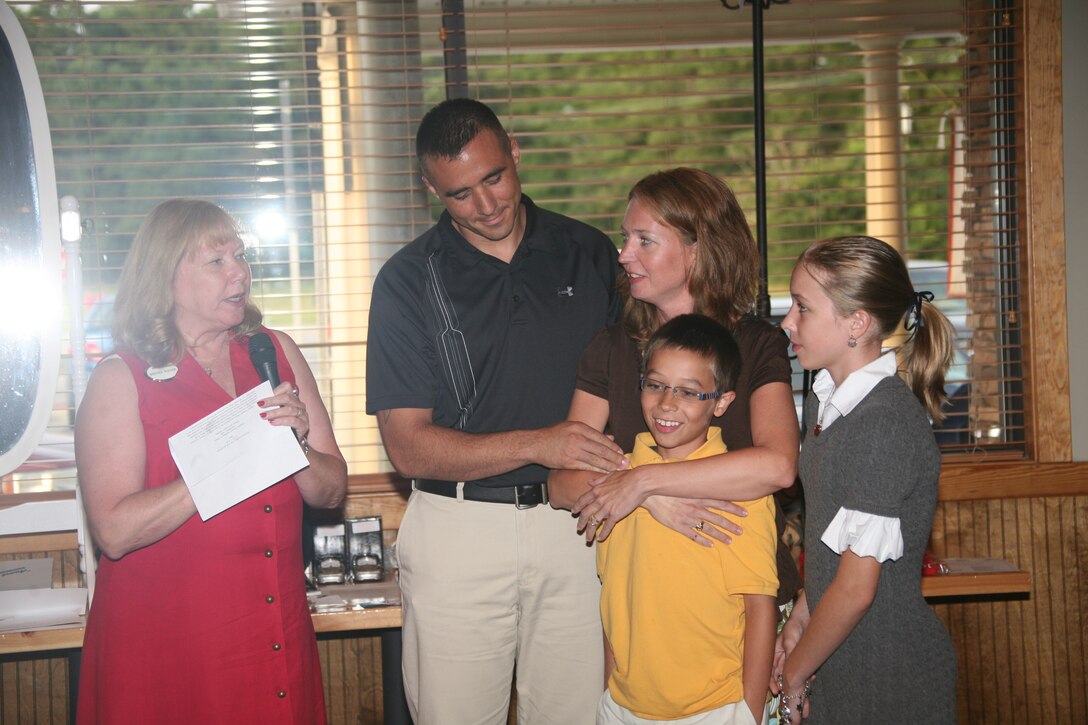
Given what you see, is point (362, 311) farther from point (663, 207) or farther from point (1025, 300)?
point (1025, 300)

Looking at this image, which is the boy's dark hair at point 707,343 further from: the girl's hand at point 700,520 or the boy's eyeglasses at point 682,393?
the girl's hand at point 700,520

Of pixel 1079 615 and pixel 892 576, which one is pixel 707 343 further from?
pixel 1079 615

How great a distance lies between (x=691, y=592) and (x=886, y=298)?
652 mm

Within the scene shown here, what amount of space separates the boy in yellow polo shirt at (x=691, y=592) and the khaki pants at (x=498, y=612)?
0.32 metres

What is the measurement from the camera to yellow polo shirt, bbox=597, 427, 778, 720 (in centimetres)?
177

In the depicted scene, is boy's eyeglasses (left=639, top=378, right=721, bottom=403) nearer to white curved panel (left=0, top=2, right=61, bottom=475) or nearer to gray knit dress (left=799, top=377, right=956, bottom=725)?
gray knit dress (left=799, top=377, right=956, bottom=725)

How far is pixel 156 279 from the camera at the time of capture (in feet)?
6.72

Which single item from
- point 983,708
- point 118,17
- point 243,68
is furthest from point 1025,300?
point 118,17

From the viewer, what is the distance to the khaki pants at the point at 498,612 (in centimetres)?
218

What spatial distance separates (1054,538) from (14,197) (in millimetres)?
3379

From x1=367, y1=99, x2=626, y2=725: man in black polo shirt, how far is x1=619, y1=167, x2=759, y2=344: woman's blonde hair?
0.37 metres

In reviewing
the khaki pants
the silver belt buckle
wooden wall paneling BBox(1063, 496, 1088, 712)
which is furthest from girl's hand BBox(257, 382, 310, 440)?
wooden wall paneling BBox(1063, 496, 1088, 712)

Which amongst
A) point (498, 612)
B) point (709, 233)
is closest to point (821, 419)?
point (709, 233)

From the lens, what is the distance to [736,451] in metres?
1.79
